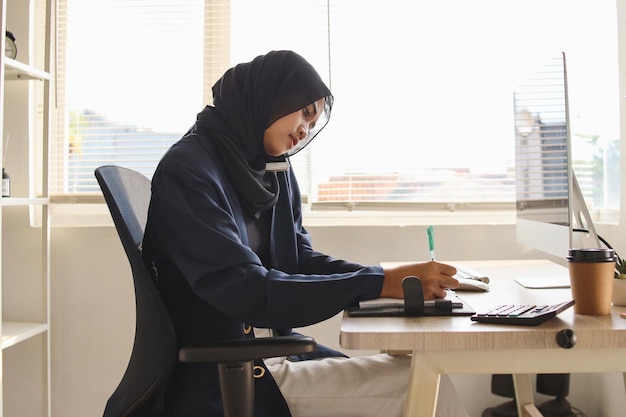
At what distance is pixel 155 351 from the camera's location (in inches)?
46.1

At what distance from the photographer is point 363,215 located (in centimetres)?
251

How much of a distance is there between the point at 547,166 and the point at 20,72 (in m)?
1.77

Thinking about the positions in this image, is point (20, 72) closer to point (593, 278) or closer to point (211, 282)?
point (211, 282)

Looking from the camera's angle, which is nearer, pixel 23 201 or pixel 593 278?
pixel 593 278

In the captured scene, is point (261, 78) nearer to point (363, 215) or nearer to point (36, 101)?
point (363, 215)

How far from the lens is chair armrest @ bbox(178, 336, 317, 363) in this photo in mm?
1049

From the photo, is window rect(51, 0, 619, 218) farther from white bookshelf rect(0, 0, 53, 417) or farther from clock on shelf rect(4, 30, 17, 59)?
clock on shelf rect(4, 30, 17, 59)

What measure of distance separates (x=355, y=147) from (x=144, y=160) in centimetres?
83

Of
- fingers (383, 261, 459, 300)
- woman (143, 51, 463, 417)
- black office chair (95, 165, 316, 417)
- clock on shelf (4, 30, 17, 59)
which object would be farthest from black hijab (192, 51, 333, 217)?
clock on shelf (4, 30, 17, 59)

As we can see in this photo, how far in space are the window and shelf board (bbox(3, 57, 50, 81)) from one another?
0.65 feet

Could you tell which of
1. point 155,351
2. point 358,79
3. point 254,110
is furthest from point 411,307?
point 358,79

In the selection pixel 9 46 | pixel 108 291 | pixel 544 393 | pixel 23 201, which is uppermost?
pixel 9 46

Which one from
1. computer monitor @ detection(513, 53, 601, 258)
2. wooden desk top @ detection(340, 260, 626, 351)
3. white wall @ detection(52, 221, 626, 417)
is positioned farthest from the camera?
white wall @ detection(52, 221, 626, 417)

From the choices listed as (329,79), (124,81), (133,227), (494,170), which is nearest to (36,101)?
(124,81)
